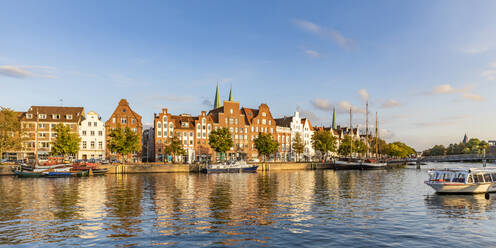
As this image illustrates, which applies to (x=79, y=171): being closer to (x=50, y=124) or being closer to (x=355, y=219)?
(x=50, y=124)

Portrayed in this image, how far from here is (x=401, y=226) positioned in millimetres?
27875

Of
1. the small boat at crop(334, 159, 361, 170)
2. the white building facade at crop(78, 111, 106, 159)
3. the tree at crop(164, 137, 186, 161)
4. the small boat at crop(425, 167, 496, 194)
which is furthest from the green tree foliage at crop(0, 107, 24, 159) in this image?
the small boat at crop(334, 159, 361, 170)

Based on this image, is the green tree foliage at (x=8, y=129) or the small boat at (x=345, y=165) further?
the small boat at (x=345, y=165)

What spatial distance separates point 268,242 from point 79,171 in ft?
240

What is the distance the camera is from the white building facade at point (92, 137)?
11788 cm

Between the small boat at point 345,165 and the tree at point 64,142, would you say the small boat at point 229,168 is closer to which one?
the tree at point 64,142

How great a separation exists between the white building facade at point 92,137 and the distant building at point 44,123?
274 centimetres

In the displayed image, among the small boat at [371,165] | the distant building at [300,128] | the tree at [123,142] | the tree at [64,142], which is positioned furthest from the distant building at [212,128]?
the small boat at [371,165]

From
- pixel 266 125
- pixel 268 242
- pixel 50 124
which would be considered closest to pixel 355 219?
pixel 268 242

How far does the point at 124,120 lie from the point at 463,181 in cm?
10065

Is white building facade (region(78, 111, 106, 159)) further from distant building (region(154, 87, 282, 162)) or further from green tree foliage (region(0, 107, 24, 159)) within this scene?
green tree foliage (region(0, 107, 24, 159))

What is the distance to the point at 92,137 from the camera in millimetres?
118625

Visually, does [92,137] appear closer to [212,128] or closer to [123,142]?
[123,142]

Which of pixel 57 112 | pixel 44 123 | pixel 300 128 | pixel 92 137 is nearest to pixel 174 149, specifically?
pixel 92 137
